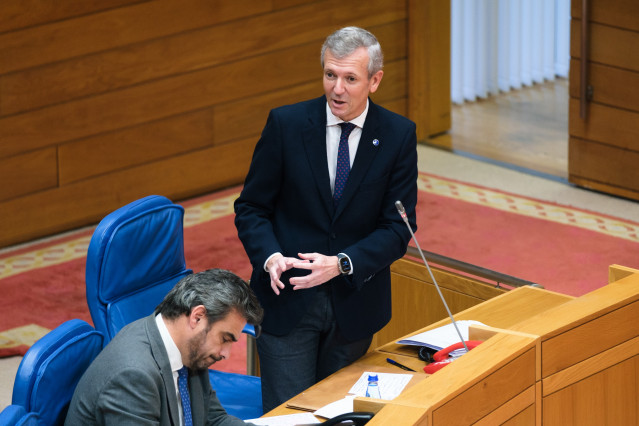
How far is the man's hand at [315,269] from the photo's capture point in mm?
3035

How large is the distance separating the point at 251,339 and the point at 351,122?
117cm

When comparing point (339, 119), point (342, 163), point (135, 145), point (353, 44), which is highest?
point (353, 44)

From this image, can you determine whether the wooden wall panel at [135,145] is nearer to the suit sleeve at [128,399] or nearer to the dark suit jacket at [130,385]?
the dark suit jacket at [130,385]

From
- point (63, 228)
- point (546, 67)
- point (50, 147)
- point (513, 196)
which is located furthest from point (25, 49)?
point (546, 67)

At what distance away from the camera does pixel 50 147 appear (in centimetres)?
614

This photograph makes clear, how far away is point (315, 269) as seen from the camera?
10.0 ft

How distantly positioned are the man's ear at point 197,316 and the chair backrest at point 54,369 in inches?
13.2

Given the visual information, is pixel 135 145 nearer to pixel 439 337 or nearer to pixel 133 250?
pixel 133 250

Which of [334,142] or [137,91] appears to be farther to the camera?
[137,91]

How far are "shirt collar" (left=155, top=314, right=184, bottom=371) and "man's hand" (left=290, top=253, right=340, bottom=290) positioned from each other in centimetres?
42

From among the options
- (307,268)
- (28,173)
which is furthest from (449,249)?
(307,268)

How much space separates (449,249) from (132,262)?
2897 mm

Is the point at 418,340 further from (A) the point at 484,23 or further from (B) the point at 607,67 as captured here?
(A) the point at 484,23

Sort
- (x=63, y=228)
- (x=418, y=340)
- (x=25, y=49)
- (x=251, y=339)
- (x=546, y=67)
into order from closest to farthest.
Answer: (x=418, y=340) < (x=251, y=339) < (x=25, y=49) < (x=63, y=228) < (x=546, y=67)
